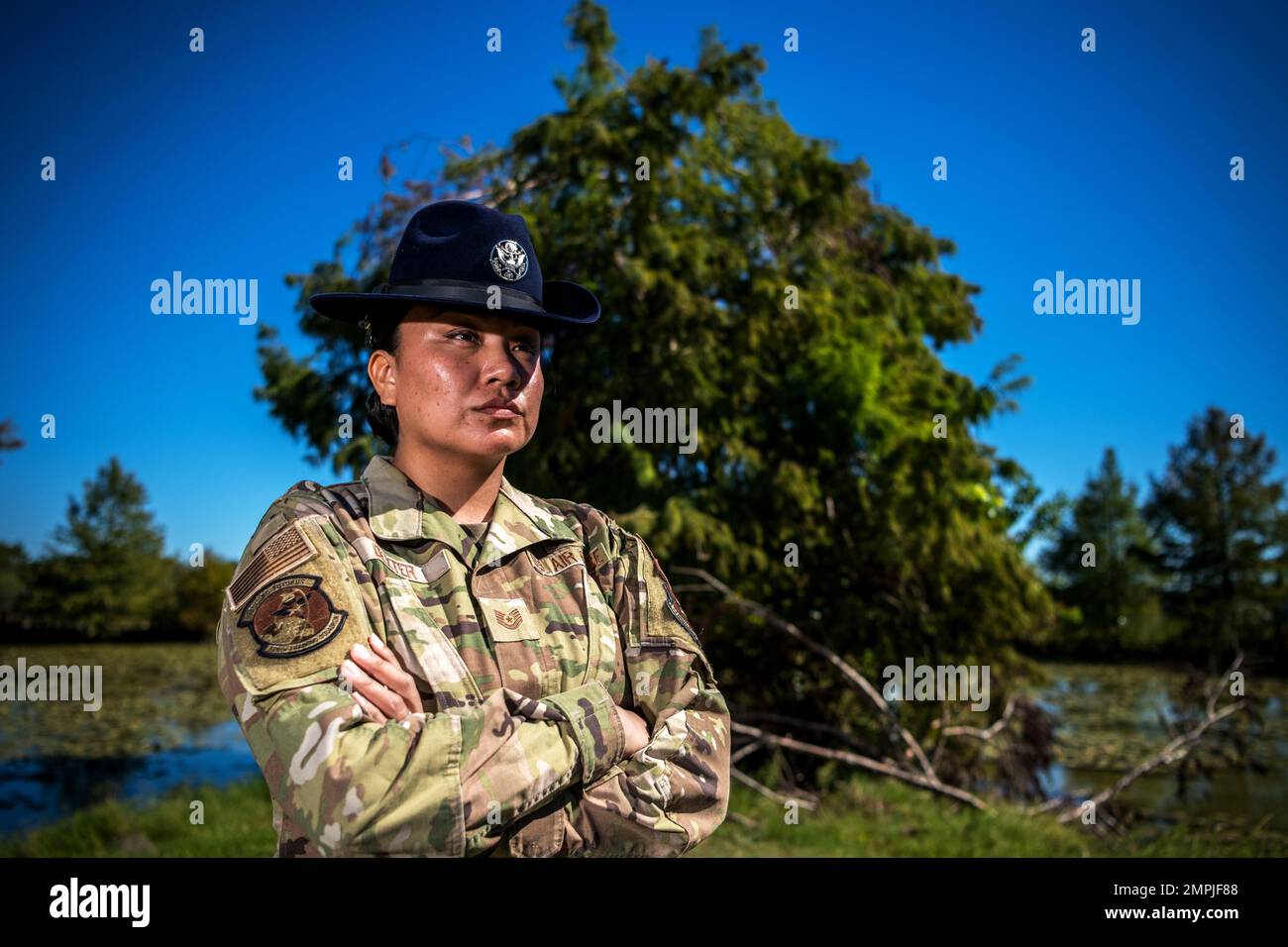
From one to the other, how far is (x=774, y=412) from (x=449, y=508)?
7496 mm

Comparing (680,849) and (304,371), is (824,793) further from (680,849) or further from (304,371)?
(680,849)

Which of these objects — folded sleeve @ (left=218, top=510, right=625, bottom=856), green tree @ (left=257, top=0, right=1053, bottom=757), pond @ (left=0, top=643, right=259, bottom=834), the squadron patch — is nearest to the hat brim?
folded sleeve @ (left=218, top=510, right=625, bottom=856)

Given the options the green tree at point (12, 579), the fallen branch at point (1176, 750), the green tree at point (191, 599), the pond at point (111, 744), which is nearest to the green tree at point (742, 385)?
the fallen branch at point (1176, 750)

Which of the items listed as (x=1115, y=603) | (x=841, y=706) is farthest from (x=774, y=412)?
(x=1115, y=603)

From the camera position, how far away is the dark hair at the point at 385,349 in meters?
1.99

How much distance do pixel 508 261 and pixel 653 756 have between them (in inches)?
44.5

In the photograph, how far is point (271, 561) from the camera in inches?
70.3

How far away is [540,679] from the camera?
1.92 m

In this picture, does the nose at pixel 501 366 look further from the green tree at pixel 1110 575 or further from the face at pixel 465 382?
the green tree at pixel 1110 575

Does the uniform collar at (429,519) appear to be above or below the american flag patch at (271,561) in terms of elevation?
above

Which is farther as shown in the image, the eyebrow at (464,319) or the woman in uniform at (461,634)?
the eyebrow at (464,319)

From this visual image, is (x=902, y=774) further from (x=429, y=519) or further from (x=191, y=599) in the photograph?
(x=191, y=599)

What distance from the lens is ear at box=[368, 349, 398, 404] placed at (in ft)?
6.61
